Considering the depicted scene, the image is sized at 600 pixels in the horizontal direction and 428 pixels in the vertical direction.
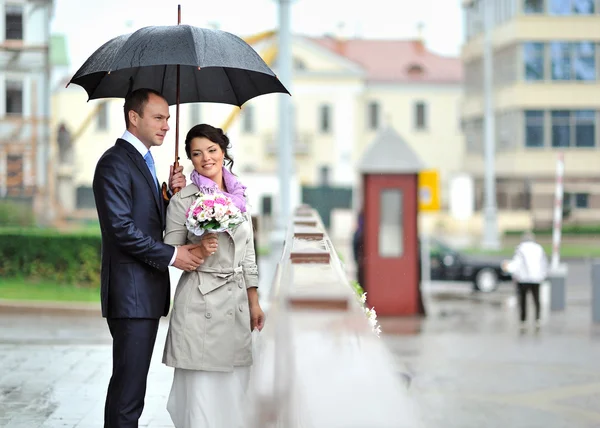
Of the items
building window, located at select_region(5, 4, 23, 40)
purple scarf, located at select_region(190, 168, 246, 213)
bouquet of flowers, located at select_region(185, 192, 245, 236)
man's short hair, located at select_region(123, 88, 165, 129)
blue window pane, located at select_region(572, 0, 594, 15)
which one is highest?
blue window pane, located at select_region(572, 0, 594, 15)

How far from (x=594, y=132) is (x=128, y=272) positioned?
5232 centimetres

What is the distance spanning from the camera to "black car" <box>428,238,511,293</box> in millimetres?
25750

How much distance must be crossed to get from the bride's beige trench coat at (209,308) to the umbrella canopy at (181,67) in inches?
29.9

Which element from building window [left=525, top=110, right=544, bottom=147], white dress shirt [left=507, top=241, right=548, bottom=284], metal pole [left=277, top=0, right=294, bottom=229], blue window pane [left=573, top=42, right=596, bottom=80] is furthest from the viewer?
blue window pane [left=573, top=42, right=596, bottom=80]

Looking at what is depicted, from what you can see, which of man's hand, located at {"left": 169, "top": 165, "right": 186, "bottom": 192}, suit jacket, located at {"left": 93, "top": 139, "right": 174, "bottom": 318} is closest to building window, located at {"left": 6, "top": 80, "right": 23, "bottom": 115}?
man's hand, located at {"left": 169, "top": 165, "right": 186, "bottom": 192}

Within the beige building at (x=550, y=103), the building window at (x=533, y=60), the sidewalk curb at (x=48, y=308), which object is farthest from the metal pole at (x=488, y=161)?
the sidewalk curb at (x=48, y=308)

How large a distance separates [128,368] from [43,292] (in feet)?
39.4

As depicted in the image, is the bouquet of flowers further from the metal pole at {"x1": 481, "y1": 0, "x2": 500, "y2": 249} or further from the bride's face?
the metal pole at {"x1": 481, "y1": 0, "x2": 500, "y2": 249}

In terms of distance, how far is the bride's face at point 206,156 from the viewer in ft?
19.3

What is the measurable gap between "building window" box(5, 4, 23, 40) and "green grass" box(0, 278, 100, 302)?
3517cm

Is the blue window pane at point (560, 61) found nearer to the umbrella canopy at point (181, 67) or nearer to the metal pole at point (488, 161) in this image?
the metal pole at point (488, 161)

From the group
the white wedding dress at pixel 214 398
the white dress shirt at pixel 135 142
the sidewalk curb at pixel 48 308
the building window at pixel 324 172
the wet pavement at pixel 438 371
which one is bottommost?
the wet pavement at pixel 438 371

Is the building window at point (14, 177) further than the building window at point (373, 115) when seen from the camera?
No

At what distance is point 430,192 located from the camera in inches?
1046
